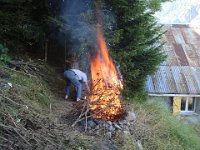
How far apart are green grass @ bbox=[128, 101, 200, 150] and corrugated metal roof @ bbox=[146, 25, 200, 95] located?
7150mm

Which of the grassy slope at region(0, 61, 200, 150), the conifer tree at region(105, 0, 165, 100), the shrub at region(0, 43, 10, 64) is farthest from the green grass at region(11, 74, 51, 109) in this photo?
the conifer tree at region(105, 0, 165, 100)

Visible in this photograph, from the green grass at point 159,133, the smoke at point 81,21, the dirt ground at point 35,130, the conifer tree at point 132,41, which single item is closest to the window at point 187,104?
A: the conifer tree at point 132,41

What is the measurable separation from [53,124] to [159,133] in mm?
3135

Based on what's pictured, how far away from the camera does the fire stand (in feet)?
25.6

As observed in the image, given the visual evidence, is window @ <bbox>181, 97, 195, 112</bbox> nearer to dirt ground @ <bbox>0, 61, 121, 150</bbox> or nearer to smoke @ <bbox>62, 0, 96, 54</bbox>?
smoke @ <bbox>62, 0, 96, 54</bbox>

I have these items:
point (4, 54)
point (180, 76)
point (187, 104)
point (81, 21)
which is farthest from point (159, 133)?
point (187, 104)

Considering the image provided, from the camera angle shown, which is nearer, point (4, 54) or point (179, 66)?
point (4, 54)

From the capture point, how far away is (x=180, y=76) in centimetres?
1853

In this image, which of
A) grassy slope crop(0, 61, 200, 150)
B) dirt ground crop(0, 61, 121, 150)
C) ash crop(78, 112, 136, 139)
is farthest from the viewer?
ash crop(78, 112, 136, 139)

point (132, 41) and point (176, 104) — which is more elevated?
point (132, 41)

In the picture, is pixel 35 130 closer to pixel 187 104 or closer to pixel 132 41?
pixel 132 41

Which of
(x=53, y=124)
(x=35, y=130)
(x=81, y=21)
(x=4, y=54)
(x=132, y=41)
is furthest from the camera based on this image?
(x=132, y=41)

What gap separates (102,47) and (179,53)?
11152 millimetres

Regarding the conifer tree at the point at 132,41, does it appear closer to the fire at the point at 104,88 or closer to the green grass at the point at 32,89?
the fire at the point at 104,88
